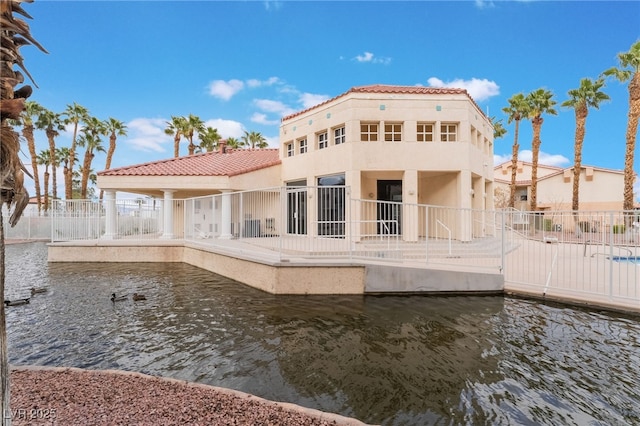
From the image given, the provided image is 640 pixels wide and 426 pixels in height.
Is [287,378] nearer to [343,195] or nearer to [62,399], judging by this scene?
[62,399]

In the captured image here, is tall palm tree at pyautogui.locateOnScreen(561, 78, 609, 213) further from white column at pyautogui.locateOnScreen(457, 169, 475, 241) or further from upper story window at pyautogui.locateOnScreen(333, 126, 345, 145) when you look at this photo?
upper story window at pyautogui.locateOnScreen(333, 126, 345, 145)

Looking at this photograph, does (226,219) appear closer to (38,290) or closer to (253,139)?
(38,290)

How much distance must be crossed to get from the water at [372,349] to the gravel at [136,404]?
0.53m

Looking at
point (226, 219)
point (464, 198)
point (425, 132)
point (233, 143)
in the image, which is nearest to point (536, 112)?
point (425, 132)

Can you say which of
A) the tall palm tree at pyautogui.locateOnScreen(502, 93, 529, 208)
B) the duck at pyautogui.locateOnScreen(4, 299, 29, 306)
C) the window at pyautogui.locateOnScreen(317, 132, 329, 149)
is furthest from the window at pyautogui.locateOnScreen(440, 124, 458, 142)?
the duck at pyautogui.locateOnScreen(4, 299, 29, 306)

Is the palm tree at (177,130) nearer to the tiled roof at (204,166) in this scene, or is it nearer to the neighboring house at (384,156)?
the tiled roof at (204,166)

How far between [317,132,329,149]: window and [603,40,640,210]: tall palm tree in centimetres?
1901

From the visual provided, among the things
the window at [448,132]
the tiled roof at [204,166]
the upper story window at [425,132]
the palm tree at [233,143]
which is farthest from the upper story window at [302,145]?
the palm tree at [233,143]

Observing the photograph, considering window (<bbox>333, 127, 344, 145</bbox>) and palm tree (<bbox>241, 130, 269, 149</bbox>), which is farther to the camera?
palm tree (<bbox>241, 130, 269, 149</bbox>)

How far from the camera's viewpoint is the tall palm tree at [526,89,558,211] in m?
24.3

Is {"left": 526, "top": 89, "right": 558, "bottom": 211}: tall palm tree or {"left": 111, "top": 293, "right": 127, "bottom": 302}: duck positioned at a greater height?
{"left": 526, "top": 89, "right": 558, "bottom": 211}: tall palm tree

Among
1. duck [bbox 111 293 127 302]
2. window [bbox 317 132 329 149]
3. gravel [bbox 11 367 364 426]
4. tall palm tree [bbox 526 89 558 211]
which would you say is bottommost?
duck [bbox 111 293 127 302]

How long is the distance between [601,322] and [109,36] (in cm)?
2171

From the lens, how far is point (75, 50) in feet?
54.9
